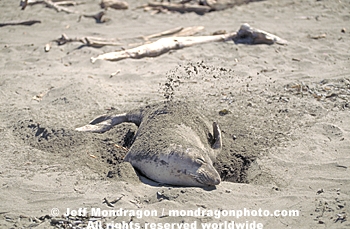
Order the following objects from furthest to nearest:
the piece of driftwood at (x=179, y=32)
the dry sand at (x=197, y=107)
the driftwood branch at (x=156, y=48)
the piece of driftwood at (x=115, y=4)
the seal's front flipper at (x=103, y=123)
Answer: the piece of driftwood at (x=115, y=4), the piece of driftwood at (x=179, y=32), the driftwood branch at (x=156, y=48), the seal's front flipper at (x=103, y=123), the dry sand at (x=197, y=107)

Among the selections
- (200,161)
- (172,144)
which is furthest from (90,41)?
(200,161)

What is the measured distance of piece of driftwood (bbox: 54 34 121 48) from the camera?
28.9ft

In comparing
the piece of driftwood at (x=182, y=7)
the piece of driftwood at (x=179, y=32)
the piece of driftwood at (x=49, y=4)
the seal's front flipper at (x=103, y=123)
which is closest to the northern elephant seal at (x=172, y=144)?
the seal's front flipper at (x=103, y=123)

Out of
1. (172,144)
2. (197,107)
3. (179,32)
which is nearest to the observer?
(172,144)

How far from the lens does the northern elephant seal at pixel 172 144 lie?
4625 millimetres

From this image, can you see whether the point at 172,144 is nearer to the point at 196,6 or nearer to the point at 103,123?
the point at 103,123

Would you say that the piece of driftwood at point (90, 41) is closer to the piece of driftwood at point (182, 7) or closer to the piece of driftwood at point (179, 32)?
the piece of driftwood at point (179, 32)

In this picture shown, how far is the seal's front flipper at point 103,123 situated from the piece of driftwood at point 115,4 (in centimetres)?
521

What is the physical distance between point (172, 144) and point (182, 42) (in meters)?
4.02

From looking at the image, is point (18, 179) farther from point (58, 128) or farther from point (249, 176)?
point (249, 176)

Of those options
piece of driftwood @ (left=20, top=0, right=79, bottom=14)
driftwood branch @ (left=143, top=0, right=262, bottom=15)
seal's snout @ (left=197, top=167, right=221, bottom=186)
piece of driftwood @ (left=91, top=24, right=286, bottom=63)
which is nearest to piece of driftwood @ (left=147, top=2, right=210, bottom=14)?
driftwood branch @ (left=143, top=0, right=262, bottom=15)

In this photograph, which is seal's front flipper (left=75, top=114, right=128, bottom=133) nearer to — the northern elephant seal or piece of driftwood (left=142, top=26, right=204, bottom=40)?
the northern elephant seal

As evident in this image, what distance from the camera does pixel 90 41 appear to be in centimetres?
877

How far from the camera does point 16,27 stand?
10016 mm
